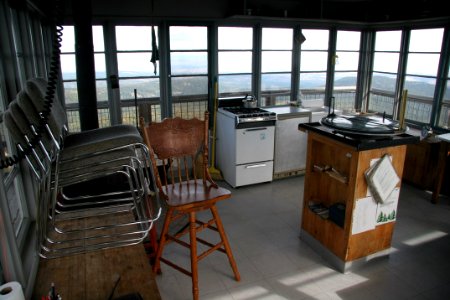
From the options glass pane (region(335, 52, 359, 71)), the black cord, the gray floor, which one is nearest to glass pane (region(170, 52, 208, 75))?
the gray floor

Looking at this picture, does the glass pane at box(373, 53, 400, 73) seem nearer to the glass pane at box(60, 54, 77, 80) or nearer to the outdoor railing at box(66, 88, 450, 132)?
the outdoor railing at box(66, 88, 450, 132)

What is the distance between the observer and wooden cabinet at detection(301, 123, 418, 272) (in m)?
2.77

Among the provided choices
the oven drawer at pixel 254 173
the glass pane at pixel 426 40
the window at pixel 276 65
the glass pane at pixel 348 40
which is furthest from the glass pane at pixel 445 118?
the oven drawer at pixel 254 173

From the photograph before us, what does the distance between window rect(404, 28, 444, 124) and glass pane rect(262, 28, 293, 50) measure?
1.85m

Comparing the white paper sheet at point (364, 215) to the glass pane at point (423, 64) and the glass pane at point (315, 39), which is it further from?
the glass pane at point (315, 39)

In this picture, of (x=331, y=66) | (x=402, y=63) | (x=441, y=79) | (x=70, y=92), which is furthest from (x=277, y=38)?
(x=70, y=92)

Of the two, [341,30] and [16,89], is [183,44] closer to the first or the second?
[341,30]

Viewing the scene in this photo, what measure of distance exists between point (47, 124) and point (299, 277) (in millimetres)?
2626

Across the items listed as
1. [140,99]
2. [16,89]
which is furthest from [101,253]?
[140,99]

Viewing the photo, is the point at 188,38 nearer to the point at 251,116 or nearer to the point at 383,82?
the point at 251,116

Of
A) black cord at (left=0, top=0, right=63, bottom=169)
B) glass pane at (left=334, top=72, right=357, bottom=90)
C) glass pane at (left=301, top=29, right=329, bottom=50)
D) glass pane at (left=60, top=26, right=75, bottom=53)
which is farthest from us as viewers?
glass pane at (left=334, top=72, right=357, bottom=90)

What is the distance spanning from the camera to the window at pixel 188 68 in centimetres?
479

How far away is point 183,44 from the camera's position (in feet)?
15.8

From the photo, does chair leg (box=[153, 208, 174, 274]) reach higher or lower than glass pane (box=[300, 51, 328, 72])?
lower
